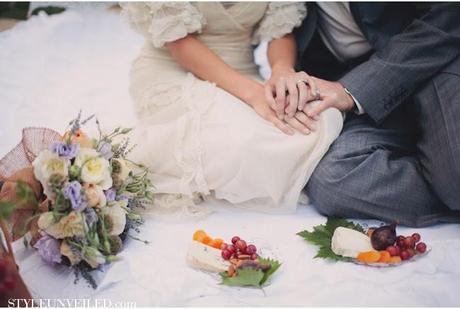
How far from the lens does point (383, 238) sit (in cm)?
118

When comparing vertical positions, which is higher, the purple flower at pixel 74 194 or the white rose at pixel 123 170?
the purple flower at pixel 74 194

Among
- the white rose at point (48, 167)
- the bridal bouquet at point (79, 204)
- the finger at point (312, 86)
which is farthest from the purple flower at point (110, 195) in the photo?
the finger at point (312, 86)

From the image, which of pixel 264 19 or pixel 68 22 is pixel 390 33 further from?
pixel 68 22

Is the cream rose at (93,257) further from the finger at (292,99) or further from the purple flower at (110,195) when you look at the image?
the finger at (292,99)

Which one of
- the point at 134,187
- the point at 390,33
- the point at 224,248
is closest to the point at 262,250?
the point at 224,248

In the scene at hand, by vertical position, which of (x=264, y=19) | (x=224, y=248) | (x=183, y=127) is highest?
(x=264, y=19)

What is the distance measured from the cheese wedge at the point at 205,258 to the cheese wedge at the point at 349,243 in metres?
0.25

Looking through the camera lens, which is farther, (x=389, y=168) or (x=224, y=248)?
(x=389, y=168)

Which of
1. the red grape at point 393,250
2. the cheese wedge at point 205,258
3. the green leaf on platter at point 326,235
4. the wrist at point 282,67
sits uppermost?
the wrist at point 282,67

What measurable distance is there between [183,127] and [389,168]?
0.51 metres

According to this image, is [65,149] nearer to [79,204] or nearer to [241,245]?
[79,204]

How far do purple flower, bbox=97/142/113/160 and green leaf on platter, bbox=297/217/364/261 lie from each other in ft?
1.56

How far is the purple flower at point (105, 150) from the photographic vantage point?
1.17 meters

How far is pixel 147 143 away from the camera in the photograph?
132 centimetres
